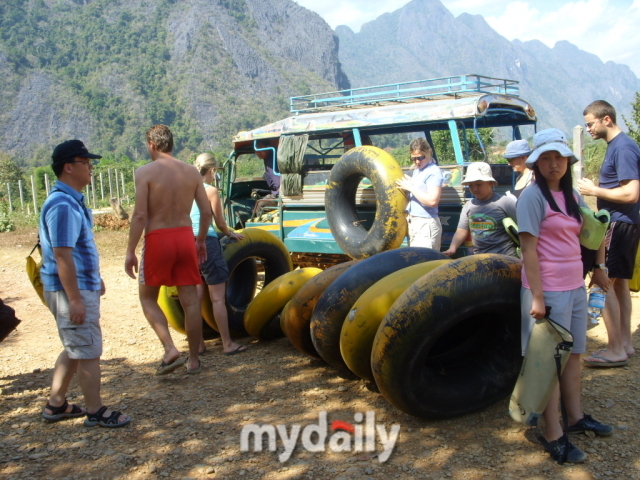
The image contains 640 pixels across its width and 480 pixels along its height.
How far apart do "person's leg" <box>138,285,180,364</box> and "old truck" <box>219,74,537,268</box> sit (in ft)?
8.21

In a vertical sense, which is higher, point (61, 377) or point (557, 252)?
point (557, 252)

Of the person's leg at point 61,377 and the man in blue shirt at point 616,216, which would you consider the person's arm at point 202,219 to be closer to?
the person's leg at point 61,377

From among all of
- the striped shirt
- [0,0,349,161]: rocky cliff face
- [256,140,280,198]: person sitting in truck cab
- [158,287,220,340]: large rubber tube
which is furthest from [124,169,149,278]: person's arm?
[0,0,349,161]: rocky cliff face

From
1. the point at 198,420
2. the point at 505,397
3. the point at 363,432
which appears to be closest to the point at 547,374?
the point at 505,397

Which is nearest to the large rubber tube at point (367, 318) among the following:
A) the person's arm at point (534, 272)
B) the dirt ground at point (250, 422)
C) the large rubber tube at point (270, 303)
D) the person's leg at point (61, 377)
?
the dirt ground at point (250, 422)

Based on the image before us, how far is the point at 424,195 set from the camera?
5.36 m

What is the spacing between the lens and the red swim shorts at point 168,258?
422 centimetres

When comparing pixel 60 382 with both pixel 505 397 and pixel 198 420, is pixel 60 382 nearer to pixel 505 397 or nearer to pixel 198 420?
pixel 198 420

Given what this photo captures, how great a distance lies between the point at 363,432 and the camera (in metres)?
3.40

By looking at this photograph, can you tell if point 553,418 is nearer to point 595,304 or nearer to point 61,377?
point 595,304

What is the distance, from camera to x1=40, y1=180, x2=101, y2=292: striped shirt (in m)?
3.37

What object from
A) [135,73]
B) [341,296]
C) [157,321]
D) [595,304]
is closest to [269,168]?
[157,321]

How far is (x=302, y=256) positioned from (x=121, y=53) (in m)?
103

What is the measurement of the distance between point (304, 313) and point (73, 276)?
1.64 m
